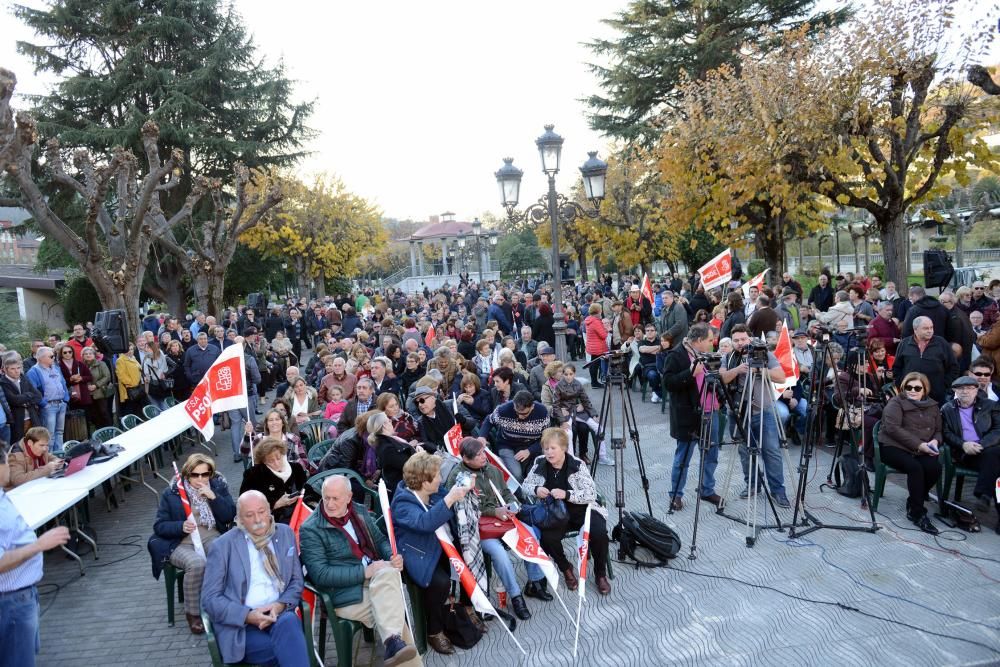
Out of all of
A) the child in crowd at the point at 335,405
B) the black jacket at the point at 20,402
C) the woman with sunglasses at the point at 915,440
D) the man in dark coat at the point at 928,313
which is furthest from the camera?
the black jacket at the point at 20,402

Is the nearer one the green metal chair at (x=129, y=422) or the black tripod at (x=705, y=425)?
the black tripod at (x=705, y=425)

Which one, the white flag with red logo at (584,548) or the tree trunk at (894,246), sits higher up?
the tree trunk at (894,246)

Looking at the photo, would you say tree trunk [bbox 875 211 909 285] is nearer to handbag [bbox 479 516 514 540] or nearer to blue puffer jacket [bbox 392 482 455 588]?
handbag [bbox 479 516 514 540]

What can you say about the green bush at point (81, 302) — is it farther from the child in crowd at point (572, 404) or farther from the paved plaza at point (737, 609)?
the child in crowd at point (572, 404)

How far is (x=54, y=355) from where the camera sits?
412 inches

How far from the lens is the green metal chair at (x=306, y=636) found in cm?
407

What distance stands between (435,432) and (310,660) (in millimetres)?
2898

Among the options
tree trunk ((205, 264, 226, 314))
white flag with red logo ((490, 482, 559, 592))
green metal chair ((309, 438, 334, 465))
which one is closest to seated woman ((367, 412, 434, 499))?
green metal chair ((309, 438, 334, 465))

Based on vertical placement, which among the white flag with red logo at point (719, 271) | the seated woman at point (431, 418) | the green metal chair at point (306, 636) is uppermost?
the white flag with red logo at point (719, 271)

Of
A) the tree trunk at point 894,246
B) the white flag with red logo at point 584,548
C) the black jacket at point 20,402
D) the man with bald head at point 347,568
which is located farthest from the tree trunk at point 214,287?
the white flag with red logo at point 584,548

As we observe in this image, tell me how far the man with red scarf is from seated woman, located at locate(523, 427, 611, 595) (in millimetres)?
9232

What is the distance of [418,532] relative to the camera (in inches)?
195

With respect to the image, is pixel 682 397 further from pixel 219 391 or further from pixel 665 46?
pixel 665 46

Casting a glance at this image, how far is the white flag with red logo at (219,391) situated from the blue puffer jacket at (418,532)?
268 cm
